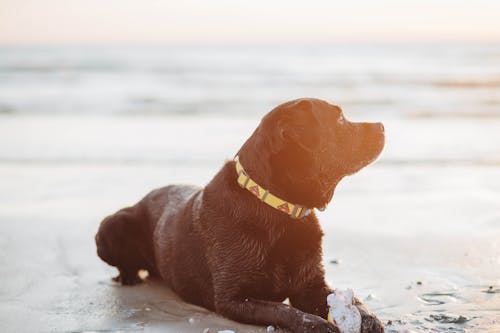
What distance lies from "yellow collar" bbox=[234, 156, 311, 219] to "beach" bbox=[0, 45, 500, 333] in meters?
0.75

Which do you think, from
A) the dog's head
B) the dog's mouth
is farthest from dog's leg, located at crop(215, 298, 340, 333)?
the dog's mouth

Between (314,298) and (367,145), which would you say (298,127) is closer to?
(367,145)

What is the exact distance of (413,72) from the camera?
29766mm

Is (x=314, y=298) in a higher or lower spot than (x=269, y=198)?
lower

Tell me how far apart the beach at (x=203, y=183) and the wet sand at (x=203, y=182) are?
18 mm

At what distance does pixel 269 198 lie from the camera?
13.9 ft

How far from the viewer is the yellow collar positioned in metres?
4.25

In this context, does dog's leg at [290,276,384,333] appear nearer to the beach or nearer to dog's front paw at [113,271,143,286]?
the beach

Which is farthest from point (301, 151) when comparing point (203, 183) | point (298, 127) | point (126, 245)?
point (203, 183)

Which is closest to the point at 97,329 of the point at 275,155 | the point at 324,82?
the point at 275,155

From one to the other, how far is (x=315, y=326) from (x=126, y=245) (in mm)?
2013

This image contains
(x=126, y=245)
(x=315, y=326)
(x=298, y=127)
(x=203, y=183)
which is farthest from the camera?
(x=203, y=183)

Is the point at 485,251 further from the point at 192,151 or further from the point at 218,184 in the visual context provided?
the point at 192,151

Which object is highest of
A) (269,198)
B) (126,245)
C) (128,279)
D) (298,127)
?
(298,127)
